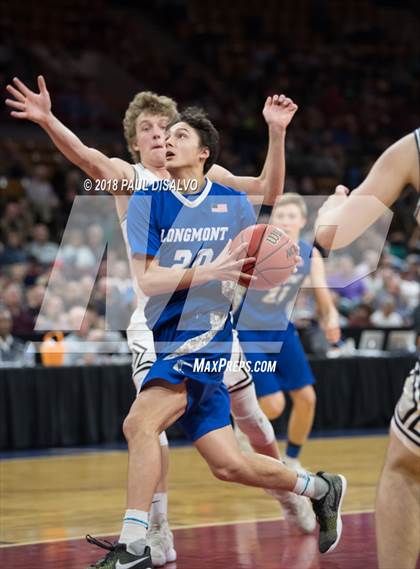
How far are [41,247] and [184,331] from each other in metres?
10.8

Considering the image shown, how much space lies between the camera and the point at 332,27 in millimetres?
26766

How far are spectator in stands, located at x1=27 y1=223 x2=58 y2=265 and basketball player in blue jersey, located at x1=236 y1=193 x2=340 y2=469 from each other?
7180 millimetres

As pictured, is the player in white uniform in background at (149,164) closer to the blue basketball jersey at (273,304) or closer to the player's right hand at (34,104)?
the player's right hand at (34,104)

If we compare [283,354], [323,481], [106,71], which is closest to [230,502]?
[283,354]

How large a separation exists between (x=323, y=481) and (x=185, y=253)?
1526 millimetres

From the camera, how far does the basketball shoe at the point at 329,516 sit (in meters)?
6.20

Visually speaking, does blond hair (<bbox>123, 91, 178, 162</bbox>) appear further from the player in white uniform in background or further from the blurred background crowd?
the blurred background crowd

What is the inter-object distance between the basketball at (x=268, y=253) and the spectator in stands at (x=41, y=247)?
34.3 ft

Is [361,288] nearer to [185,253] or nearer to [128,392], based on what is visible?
[128,392]

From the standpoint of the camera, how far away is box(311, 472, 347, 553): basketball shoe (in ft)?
20.3

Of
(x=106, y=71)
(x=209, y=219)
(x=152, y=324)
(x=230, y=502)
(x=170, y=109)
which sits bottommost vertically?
(x=230, y=502)

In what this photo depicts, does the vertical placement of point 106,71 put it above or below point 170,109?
above

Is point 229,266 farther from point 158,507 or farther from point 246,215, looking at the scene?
point 158,507

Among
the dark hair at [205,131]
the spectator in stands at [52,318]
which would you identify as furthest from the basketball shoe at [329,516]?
the spectator in stands at [52,318]
